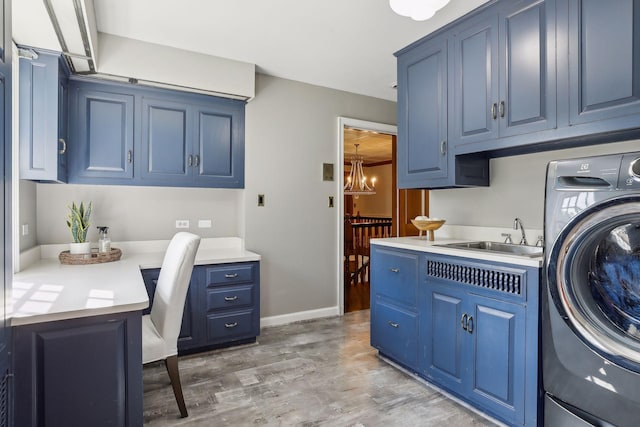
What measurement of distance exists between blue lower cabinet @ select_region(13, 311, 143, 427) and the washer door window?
1853 millimetres

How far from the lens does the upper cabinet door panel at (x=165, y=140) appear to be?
3014 millimetres

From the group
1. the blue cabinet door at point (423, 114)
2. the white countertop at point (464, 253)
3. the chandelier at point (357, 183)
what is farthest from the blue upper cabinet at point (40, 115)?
the chandelier at point (357, 183)

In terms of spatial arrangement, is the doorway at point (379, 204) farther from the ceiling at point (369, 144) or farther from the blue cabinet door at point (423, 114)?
the blue cabinet door at point (423, 114)

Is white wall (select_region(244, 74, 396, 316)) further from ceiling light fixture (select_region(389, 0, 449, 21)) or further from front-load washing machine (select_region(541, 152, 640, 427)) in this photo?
front-load washing machine (select_region(541, 152, 640, 427))

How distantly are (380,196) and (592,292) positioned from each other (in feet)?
29.6

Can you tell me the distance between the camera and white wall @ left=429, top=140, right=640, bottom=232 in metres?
2.33

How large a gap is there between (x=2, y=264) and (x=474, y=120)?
8.11 feet

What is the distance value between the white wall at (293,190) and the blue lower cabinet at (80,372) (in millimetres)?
2022

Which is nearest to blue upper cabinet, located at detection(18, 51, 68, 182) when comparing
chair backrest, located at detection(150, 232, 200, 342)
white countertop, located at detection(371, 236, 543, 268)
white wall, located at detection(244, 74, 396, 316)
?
chair backrest, located at detection(150, 232, 200, 342)

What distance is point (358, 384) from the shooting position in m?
2.48

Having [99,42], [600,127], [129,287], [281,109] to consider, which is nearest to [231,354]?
[129,287]

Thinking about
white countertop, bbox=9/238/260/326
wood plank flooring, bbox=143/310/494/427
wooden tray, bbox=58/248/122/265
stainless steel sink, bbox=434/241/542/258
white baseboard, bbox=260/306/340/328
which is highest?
stainless steel sink, bbox=434/241/542/258

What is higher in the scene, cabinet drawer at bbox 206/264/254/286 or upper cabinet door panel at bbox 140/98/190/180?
upper cabinet door panel at bbox 140/98/190/180

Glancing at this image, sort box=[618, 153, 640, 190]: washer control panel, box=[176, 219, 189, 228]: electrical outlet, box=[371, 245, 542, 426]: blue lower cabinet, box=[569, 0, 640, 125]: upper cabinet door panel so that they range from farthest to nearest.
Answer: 1. box=[176, 219, 189, 228]: electrical outlet
2. box=[371, 245, 542, 426]: blue lower cabinet
3. box=[569, 0, 640, 125]: upper cabinet door panel
4. box=[618, 153, 640, 190]: washer control panel
